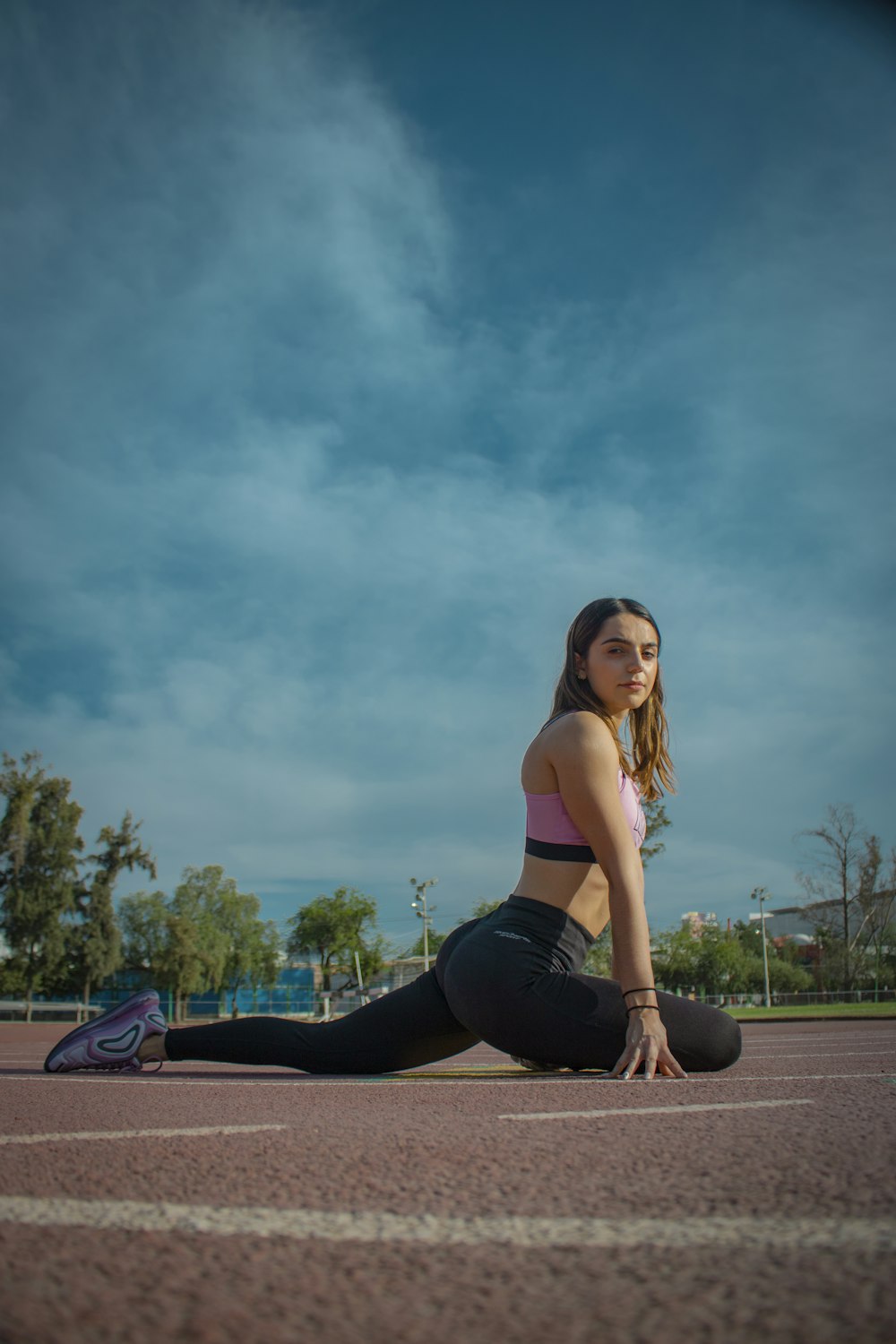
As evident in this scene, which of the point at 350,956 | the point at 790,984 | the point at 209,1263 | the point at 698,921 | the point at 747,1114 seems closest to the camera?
the point at 209,1263

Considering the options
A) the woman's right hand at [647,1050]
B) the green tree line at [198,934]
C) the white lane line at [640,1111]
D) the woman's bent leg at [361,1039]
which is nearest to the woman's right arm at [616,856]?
the woman's right hand at [647,1050]

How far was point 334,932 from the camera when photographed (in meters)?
81.9

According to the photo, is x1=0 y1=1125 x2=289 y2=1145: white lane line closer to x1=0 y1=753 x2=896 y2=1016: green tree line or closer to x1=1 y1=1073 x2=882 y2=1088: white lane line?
x1=1 y1=1073 x2=882 y2=1088: white lane line

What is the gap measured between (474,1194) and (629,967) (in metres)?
1.92

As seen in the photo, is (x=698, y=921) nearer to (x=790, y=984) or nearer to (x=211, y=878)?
(x=790, y=984)

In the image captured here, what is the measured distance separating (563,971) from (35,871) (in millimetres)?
48398

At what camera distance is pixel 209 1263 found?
3.23 feet

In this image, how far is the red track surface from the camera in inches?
32.5

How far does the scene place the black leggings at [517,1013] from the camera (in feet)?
10.4

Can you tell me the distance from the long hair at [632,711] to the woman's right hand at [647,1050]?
101 centimetres

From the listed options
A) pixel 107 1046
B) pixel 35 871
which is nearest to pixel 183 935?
pixel 35 871

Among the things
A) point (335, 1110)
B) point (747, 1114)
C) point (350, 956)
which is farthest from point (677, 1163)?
point (350, 956)

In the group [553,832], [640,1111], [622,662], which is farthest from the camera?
[622,662]

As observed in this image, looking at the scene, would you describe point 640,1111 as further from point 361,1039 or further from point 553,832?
point 361,1039
